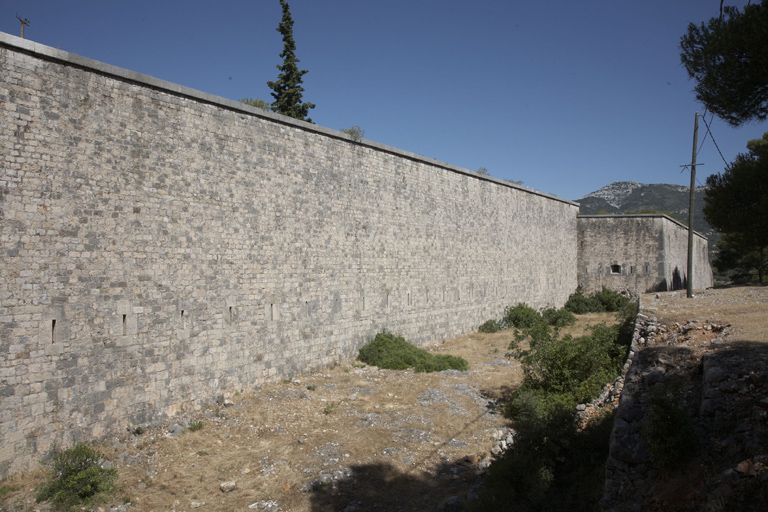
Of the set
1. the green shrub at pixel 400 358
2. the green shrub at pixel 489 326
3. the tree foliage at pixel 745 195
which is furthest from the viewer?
the green shrub at pixel 489 326

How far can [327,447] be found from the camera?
26.6 feet

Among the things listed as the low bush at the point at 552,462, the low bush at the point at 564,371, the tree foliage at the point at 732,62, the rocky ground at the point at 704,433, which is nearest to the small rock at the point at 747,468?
the rocky ground at the point at 704,433

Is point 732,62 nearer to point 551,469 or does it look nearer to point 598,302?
point 551,469

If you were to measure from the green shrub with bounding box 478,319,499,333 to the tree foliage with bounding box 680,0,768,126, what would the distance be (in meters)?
12.8

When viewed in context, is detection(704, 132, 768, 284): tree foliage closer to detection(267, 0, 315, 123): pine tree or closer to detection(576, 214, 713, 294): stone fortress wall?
detection(576, 214, 713, 294): stone fortress wall

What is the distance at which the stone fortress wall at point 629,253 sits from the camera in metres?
25.8

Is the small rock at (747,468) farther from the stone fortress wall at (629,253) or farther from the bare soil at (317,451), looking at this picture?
the stone fortress wall at (629,253)

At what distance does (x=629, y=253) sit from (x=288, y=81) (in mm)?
22798

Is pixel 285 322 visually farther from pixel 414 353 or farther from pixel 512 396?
pixel 512 396

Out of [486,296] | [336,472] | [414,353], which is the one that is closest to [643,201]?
[486,296]

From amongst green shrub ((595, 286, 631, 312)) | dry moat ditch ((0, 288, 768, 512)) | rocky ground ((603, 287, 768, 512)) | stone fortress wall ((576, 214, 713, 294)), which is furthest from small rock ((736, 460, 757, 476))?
stone fortress wall ((576, 214, 713, 294))

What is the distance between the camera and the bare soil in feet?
21.5

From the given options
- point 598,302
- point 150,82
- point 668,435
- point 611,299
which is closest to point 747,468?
point 668,435

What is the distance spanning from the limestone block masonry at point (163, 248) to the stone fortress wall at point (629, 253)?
681 inches
